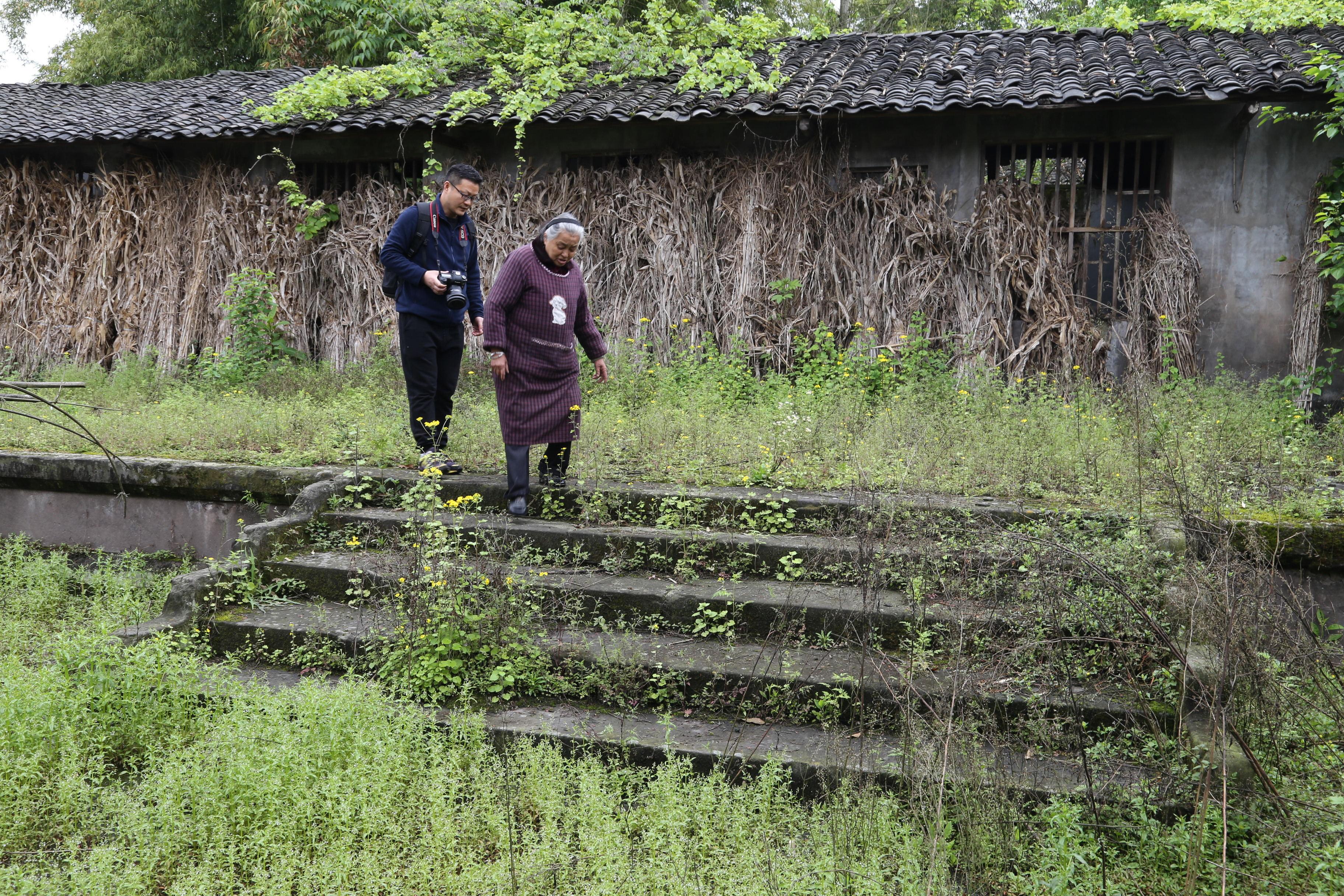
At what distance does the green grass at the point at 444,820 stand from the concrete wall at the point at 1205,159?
713 centimetres

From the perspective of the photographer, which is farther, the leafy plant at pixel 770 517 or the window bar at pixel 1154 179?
the window bar at pixel 1154 179

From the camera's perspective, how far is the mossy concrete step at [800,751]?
298cm

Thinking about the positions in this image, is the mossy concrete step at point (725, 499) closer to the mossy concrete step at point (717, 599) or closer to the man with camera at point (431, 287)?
the man with camera at point (431, 287)

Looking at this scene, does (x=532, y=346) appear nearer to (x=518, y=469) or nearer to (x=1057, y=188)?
(x=518, y=469)

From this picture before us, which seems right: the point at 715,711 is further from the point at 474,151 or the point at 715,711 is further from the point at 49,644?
the point at 474,151

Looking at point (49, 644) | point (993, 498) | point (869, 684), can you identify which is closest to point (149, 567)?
point (49, 644)

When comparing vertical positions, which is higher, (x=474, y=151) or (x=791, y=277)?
(x=474, y=151)

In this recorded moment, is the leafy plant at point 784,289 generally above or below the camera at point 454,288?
above

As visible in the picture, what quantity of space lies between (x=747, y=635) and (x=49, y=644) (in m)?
3.10

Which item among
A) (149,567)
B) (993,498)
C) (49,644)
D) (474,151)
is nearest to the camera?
(49,644)

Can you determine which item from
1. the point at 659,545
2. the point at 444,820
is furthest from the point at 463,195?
the point at 444,820

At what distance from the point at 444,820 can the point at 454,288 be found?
3.45 metres

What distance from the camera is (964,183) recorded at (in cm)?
934

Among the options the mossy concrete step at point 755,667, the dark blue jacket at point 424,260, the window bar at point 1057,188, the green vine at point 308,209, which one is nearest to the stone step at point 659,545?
the mossy concrete step at point 755,667
